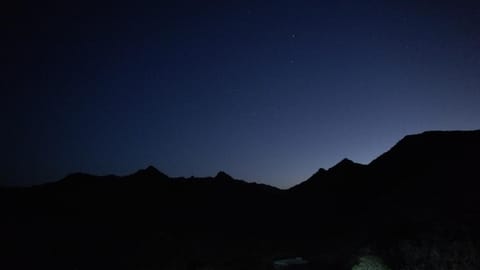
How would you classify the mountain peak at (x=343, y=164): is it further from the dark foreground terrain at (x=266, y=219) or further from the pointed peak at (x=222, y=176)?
the pointed peak at (x=222, y=176)

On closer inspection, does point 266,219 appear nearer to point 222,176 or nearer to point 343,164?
point 222,176

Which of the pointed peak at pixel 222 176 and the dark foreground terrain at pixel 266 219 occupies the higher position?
the pointed peak at pixel 222 176

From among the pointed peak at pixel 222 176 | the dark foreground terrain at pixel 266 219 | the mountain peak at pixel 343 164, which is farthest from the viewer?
the pointed peak at pixel 222 176

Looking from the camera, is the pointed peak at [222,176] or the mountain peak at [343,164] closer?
the mountain peak at [343,164]

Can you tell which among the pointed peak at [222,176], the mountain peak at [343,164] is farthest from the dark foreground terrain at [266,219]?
the pointed peak at [222,176]

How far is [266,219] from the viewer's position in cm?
4347

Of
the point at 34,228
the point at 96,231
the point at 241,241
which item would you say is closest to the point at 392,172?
the point at 241,241

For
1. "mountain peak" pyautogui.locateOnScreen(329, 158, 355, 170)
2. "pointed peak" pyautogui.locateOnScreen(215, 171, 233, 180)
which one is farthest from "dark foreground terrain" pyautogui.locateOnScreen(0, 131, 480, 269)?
"pointed peak" pyautogui.locateOnScreen(215, 171, 233, 180)

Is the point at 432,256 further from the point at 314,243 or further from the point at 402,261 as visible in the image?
the point at 314,243

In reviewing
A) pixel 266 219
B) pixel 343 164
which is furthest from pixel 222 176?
pixel 343 164

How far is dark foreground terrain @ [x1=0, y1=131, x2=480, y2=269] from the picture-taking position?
2588 cm

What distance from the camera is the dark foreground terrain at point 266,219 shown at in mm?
25875

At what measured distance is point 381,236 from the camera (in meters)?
27.7

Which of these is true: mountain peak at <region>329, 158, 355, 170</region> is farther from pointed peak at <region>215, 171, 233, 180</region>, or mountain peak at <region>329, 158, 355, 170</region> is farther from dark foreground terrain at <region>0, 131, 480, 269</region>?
pointed peak at <region>215, 171, 233, 180</region>
